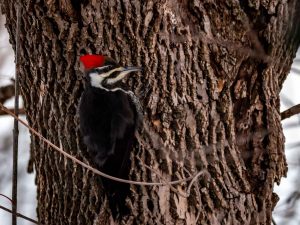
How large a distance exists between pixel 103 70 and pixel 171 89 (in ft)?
1.05

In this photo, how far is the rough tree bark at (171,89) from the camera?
276 cm

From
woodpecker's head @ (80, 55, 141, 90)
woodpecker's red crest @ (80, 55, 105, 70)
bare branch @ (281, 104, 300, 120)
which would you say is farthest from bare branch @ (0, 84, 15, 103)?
bare branch @ (281, 104, 300, 120)

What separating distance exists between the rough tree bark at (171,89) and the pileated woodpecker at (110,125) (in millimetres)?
57

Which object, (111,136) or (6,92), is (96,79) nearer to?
(111,136)

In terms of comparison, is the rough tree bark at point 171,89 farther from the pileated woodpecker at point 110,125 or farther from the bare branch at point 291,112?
the bare branch at point 291,112

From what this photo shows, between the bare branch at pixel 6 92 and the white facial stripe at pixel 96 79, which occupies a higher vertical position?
the white facial stripe at pixel 96 79

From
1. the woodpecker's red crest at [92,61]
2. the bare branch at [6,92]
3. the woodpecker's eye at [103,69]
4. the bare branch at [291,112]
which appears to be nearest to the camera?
the woodpecker's red crest at [92,61]

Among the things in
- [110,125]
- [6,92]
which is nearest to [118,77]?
[110,125]

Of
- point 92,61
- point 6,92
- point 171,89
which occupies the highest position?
point 92,61

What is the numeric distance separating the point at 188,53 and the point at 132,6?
1.02 ft

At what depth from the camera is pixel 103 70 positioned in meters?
2.87

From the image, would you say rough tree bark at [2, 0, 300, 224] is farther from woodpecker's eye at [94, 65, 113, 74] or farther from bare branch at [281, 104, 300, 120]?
bare branch at [281, 104, 300, 120]

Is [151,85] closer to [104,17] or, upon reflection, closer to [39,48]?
[104,17]

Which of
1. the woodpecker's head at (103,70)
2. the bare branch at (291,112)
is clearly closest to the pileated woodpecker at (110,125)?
the woodpecker's head at (103,70)
